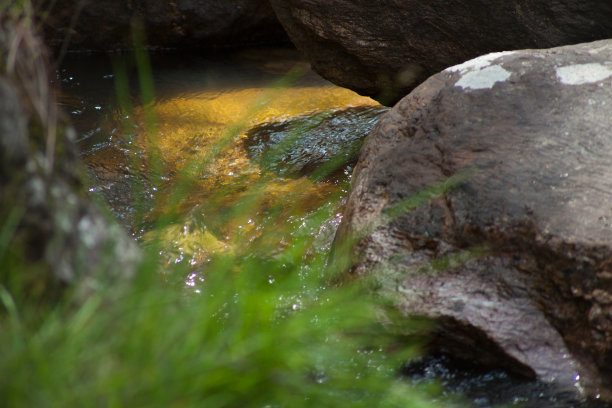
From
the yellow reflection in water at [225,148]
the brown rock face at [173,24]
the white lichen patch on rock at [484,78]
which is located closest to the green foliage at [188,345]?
the yellow reflection in water at [225,148]

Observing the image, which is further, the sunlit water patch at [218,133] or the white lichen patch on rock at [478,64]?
the sunlit water patch at [218,133]

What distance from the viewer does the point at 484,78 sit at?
266 cm

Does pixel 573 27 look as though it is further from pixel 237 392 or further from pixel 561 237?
pixel 237 392

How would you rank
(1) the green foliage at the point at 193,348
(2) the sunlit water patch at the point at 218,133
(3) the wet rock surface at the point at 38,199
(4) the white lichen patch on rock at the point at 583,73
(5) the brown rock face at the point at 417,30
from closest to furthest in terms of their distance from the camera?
(1) the green foliage at the point at 193,348
(3) the wet rock surface at the point at 38,199
(4) the white lichen patch on rock at the point at 583,73
(2) the sunlit water patch at the point at 218,133
(5) the brown rock face at the point at 417,30

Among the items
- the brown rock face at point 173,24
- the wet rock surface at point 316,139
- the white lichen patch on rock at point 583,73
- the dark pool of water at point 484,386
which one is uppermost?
the brown rock face at point 173,24

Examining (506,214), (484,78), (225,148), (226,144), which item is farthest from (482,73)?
(225,148)

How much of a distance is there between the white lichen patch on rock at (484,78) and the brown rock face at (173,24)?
4.23m

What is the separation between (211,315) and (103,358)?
19cm

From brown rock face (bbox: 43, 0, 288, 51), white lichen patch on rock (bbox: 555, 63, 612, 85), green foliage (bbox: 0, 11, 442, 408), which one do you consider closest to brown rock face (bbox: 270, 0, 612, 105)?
white lichen patch on rock (bbox: 555, 63, 612, 85)

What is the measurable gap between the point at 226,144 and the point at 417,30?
62.9 inches

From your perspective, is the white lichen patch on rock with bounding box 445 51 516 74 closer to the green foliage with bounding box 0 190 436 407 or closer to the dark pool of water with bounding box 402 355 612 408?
the dark pool of water with bounding box 402 355 612 408

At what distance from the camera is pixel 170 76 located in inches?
218

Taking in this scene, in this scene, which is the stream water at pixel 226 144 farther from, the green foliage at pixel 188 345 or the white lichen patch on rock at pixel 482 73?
the white lichen patch on rock at pixel 482 73

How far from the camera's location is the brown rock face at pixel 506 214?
204 cm
